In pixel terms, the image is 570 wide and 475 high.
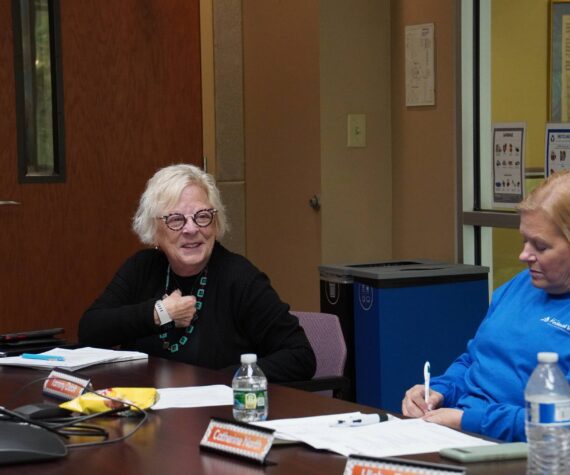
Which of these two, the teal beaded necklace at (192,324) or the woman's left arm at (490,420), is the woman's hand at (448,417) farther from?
the teal beaded necklace at (192,324)

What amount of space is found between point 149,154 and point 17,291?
968mm

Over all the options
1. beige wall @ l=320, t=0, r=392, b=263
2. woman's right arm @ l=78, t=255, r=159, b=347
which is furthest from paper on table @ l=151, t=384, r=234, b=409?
beige wall @ l=320, t=0, r=392, b=263

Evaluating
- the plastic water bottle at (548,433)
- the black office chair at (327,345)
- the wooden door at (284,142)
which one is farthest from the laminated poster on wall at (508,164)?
the plastic water bottle at (548,433)

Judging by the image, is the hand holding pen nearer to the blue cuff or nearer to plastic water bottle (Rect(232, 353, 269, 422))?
the blue cuff

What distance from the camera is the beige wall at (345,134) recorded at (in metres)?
5.57

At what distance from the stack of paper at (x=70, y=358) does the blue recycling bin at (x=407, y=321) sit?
1557 millimetres

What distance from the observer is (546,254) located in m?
2.57

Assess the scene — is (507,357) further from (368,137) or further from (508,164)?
(368,137)

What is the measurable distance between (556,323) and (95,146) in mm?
3602

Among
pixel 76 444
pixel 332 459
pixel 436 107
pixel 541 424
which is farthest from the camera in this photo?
pixel 436 107

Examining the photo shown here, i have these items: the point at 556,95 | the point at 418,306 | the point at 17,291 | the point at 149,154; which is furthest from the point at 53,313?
→ the point at 556,95

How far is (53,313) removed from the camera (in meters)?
5.66

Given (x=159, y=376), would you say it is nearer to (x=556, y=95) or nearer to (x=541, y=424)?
(x=541, y=424)

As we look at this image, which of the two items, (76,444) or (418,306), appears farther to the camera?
(418,306)
